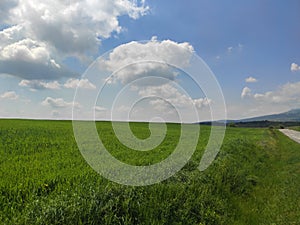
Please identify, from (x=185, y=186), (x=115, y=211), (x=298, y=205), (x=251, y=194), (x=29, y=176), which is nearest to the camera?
(x=115, y=211)

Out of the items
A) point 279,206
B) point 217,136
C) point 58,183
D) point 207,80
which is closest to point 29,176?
point 58,183

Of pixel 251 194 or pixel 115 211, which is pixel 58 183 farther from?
pixel 251 194

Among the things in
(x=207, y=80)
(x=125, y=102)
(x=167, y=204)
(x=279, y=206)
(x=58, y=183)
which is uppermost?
(x=207, y=80)

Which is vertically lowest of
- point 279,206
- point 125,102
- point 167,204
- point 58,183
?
point 279,206

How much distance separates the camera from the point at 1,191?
20.8 ft

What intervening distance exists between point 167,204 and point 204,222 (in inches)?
37.1

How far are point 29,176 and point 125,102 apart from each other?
3.57m

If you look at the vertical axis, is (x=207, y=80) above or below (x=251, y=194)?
above

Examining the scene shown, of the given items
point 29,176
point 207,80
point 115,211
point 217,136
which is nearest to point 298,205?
point 207,80

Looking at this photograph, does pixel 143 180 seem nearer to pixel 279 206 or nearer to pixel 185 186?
pixel 185 186

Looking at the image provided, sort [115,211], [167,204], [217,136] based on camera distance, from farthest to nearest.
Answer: [217,136] < [167,204] < [115,211]

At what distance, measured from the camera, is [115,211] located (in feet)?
19.9

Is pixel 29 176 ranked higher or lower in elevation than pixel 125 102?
lower

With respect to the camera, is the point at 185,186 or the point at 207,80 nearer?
the point at 185,186
